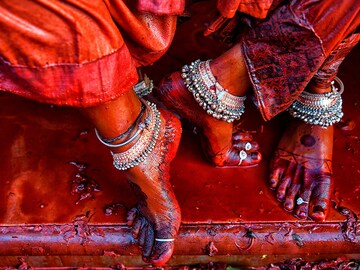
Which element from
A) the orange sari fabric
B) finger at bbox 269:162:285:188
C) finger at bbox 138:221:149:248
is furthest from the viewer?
finger at bbox 269:162:285:188

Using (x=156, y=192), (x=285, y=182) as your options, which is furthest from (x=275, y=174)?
(x=156, y=192)

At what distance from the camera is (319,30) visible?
2.92 ft

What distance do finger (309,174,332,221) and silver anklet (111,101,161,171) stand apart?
0.42m

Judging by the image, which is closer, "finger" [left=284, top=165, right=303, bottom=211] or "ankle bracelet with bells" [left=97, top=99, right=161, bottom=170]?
"ankle bracelet with bells" [left=97, top=99, right=161, bottom=170]

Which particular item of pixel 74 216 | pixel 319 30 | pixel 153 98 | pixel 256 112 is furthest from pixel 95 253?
pixel 319 30

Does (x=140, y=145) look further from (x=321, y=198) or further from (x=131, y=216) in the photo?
(x=321, y=198)

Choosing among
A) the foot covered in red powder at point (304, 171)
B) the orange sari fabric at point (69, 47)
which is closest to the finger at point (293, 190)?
the foot covered in red powder at point (304, 171)

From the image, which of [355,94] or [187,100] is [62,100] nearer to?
[187,100]

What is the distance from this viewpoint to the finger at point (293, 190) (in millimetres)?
1148

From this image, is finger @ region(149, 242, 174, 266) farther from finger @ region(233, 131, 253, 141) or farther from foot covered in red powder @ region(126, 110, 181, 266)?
finger @ region(233, 131, 253, 141)

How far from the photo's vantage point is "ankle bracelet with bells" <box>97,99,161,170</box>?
98 centimetres

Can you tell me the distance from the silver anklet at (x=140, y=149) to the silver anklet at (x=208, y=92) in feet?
0.39

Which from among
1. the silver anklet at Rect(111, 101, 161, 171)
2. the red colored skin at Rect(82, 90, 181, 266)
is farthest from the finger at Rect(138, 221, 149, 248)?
the silver anklet at Rect(111, 101, 161, 171)

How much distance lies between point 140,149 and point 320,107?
1.50 ft
